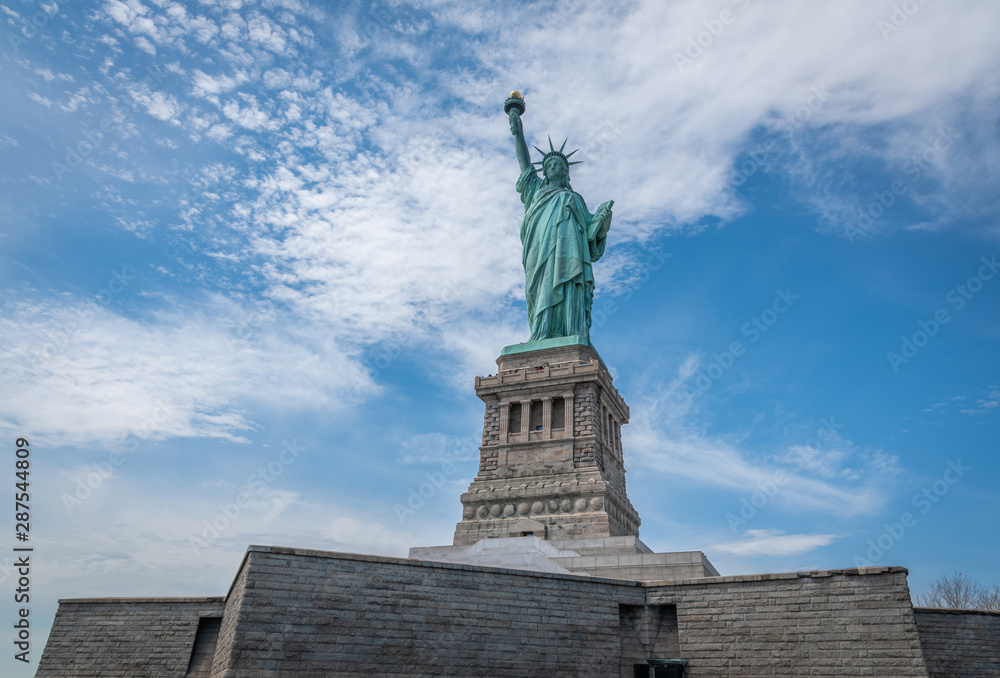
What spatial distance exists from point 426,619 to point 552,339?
18.0m

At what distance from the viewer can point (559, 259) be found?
99.1ft

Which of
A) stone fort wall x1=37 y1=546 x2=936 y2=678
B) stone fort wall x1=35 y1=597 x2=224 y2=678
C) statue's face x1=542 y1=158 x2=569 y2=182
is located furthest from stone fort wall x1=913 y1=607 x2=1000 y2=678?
statue's face x1=542 y1=158 x2=569 y2=182

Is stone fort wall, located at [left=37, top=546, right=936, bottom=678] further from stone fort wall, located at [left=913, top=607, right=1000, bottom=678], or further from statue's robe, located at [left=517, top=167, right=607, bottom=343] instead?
statue's robe, located at [left=517, top=167, right=607, bottom=343]

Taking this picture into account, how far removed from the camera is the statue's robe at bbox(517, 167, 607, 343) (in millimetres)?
29812

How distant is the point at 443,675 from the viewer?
1170 centimetres

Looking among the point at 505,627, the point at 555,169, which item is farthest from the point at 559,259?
the point at 505,627

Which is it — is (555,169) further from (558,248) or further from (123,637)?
(123,637)

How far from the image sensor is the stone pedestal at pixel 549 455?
78.5 ft

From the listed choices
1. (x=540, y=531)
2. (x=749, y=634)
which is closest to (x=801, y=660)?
(x=749, y=634)

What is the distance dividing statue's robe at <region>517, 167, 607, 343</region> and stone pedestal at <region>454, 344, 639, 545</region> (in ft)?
6.03

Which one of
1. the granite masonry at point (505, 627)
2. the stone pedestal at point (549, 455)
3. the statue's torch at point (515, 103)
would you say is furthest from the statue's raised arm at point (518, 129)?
the granite masonry at point (505, 627)

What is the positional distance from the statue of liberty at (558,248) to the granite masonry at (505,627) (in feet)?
54.2

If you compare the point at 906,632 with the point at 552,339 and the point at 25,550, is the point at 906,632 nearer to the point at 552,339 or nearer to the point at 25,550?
the point at 25,550

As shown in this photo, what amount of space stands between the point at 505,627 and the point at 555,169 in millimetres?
24803
